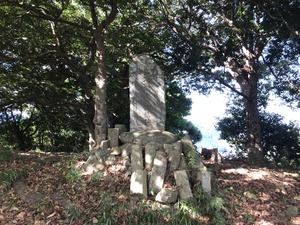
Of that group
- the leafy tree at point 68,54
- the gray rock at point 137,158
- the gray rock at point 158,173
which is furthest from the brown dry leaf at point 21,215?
the leafy tree at point 68,54

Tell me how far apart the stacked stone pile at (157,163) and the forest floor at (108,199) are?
0.71ft

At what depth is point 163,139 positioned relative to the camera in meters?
5.12

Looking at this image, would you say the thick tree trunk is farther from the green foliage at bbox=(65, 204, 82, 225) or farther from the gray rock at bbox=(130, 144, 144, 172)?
the green foliage at bbox=(65, 204, 82, 225)

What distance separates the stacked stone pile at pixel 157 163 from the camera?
12.9 ft

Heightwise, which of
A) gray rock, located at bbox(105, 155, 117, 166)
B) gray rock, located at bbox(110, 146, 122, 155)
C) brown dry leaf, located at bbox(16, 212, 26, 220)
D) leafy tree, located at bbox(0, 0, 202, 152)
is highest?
leafy tree, located at bbox(0, 0, 202, 152)

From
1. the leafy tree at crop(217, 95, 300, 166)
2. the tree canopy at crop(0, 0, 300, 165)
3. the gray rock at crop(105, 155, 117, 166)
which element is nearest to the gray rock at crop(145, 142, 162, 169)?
the gray rock at crop(105, 155, 117, 166)

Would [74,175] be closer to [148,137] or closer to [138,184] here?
[138,184]

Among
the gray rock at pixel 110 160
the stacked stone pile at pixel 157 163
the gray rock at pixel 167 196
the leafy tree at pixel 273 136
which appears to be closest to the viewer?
the gray rock at pixel 167 196

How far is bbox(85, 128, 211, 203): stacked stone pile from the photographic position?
3929 millimetres

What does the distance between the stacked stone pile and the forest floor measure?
22 centimetres

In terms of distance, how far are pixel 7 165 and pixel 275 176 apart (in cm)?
608

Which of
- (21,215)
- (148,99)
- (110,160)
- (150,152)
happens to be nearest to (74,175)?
(110,160)

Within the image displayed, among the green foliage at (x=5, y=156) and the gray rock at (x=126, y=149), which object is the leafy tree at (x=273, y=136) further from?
the green foliage at (x=5, y=156)

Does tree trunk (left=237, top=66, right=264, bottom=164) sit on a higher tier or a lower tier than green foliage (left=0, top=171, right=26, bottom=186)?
higher
